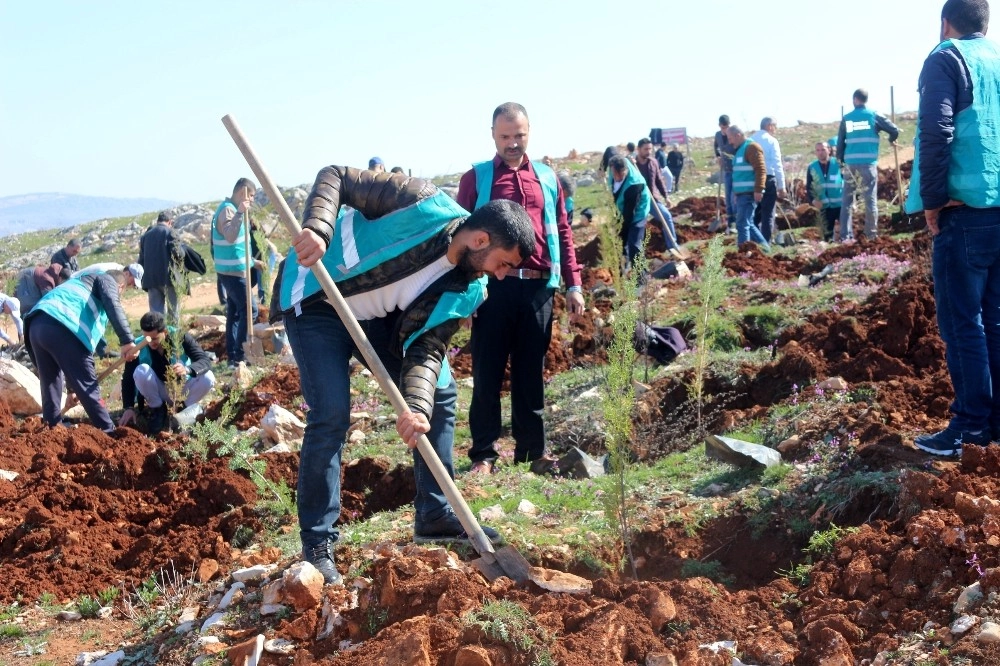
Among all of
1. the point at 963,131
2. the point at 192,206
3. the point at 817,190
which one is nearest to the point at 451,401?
the point at 963,131

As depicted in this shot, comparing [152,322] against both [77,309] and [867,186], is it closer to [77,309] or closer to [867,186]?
[77,309]

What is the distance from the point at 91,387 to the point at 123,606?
3527mm

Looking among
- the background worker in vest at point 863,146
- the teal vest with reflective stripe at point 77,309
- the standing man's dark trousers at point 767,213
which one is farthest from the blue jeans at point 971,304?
the standing man's dark trousers at point 767,213

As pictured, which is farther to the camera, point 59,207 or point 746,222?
point 59,207

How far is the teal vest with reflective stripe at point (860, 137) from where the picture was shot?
12148 mm

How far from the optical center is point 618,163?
9.97 m

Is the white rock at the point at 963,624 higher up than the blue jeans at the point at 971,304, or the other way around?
the blue jeans at the point at 971,304

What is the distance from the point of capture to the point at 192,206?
36062 mm

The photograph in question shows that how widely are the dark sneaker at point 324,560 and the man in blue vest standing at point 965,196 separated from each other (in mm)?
2756

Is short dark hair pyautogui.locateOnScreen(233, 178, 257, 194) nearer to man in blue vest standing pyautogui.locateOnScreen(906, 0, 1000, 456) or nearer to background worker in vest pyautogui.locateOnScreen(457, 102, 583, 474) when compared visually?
background worker in vest pyautogui.locateOnScreen(457, 102, 583, 474)

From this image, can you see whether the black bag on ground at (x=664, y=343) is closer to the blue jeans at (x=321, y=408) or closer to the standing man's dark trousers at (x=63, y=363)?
the blue jeans at (x=321, y=408)

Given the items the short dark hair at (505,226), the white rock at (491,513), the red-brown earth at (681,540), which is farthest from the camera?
the white rock at (491,513)

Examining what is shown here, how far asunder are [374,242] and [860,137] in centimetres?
985

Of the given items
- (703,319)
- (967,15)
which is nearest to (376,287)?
(967,15)
